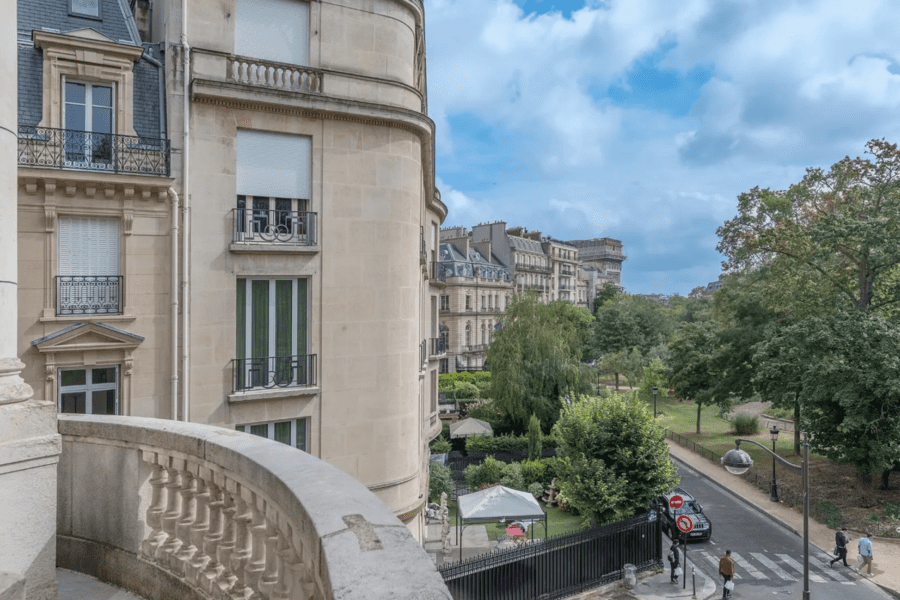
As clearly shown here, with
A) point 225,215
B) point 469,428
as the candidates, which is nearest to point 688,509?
point 469,428

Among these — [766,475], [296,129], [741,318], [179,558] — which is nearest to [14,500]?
[179,558]

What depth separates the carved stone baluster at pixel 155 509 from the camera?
432 centimetres

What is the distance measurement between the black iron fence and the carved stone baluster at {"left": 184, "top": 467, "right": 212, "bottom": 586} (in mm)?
10873

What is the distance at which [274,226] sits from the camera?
12.4m

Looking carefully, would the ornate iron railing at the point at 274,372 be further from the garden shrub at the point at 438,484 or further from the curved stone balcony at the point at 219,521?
the garden shrub at the point at 438,484

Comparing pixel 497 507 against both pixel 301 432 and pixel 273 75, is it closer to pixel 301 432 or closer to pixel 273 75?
pixel 301 432

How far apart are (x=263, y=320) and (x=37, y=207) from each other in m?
4.25

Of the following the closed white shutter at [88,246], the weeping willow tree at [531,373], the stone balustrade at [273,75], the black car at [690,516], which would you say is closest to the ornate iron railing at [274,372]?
the closed white shutter at [88,246]

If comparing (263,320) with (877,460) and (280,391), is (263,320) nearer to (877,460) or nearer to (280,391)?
(280,391)

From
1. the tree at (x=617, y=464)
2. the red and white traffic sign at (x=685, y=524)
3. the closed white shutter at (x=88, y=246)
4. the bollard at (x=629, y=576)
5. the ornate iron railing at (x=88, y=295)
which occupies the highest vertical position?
the closed white shutter at (x=88, y=246)

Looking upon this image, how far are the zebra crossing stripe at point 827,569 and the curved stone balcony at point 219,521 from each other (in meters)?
20.5

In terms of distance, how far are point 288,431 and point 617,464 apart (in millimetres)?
10352

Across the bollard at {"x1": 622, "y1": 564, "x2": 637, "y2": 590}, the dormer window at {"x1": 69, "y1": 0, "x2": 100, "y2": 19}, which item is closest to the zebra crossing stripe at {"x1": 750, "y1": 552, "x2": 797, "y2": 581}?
the bollard at {"x1": 622, "y1": 564, "x2": 637, "y2": 590}

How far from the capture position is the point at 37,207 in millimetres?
10922
